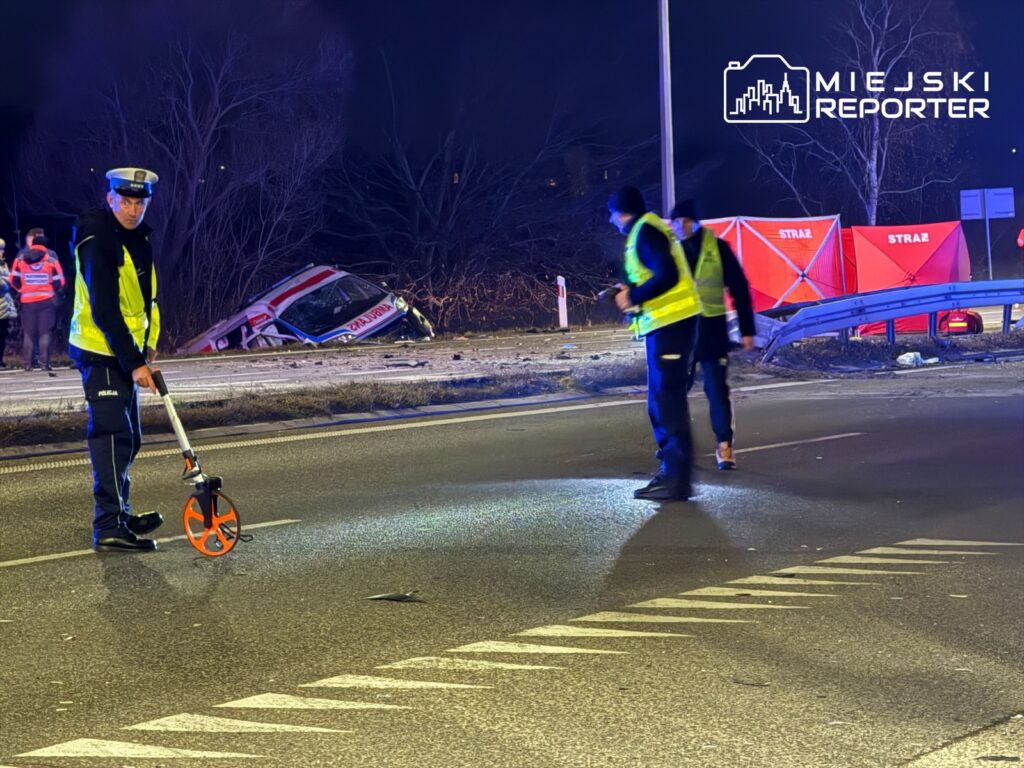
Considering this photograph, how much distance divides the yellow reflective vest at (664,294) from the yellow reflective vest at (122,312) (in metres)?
3.01

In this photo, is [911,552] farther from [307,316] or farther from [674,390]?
[307,316]

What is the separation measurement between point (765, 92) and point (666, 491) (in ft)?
118

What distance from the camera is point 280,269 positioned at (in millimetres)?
31875

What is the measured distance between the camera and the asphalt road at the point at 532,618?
4508 millimetres

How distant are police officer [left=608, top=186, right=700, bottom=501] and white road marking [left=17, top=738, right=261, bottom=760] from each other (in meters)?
5.05

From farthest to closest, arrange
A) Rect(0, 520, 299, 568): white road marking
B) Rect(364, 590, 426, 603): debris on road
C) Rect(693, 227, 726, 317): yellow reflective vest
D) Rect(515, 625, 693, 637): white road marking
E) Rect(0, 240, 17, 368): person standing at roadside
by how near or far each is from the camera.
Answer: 1. Rect(0, 240, 17, 368): person standing at roadside
2. Rect(693, 227, 726, 317): yellow reflective vest
3. Rect(0, 520, 299, 568): white road marking
4. Rect(364, 590, 426, 603): debris on road
5. Rect(515, 625, 693, 637): white road marking

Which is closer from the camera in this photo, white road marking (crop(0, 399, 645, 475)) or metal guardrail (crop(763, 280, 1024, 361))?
white road marking (crop(0, 399, 645, 475))

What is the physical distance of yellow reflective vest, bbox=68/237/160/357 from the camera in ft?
25.0

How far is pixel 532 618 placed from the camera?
6.05m

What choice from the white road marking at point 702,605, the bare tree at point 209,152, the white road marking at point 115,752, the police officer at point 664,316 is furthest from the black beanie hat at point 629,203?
the bare tree at point 209,152

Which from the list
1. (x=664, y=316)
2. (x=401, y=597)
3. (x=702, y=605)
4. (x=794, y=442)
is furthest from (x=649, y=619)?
(x=794, y=442)

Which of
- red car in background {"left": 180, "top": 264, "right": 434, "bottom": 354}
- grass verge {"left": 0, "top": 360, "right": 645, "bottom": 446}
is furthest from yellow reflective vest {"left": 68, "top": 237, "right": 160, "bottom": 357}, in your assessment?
red car in background {"left": 180, "top": 264, "right": 434, "bottom": 354}

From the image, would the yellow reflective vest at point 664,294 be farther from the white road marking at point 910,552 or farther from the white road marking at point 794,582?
the white road marking at point 794,582

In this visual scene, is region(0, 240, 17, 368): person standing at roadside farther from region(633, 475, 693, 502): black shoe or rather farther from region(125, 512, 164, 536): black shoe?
region(633, 475, 693, 502): black shoe
